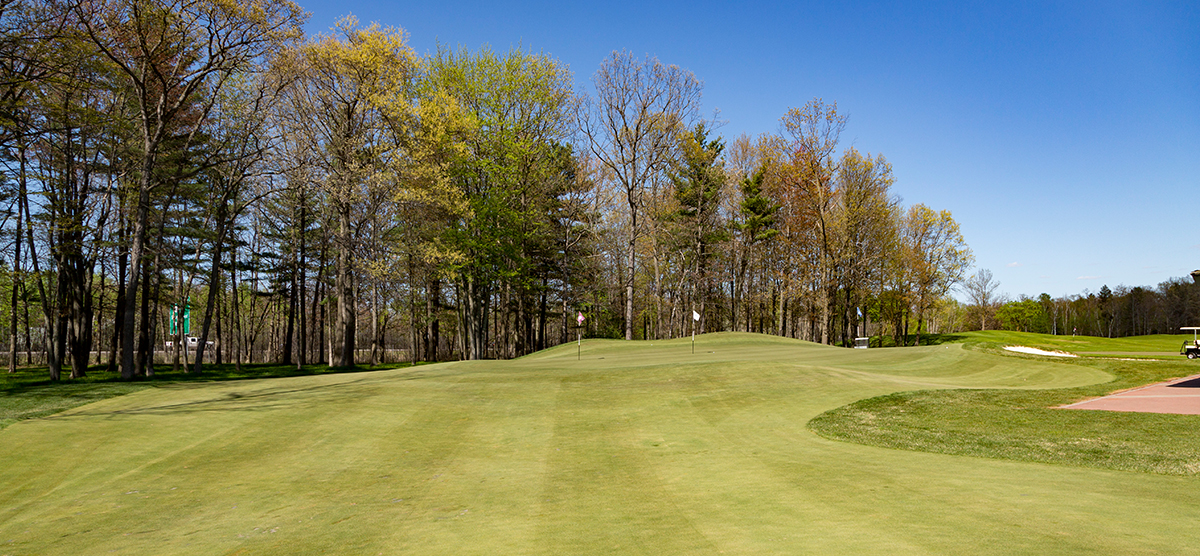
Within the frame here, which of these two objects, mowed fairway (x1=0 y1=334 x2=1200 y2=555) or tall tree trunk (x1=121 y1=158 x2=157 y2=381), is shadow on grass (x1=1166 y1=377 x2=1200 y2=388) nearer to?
mowed fairway (x1=0 y1=334 x2=1200 y2=555)

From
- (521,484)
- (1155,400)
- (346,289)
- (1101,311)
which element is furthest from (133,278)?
(1101,311)

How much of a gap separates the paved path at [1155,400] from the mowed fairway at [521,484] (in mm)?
5232

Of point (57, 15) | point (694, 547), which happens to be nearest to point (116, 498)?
point (694, 547)

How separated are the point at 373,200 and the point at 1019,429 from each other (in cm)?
2722

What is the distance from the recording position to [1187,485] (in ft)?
20.1

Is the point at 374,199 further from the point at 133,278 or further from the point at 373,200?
the point at 133,278

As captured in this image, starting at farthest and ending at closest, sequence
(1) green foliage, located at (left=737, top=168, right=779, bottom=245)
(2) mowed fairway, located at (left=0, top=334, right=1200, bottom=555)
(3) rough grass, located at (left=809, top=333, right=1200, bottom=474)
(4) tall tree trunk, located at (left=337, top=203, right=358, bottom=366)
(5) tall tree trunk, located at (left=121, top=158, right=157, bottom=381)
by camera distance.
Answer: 1. (1) green foliage, located at (left=737, top=168, right=779, bottom=245)
2. (4) tall tree trunk, located at (left=337, top=203, right=358, bottom=366)
3. (5) tall tree trunk, located at (left=121, top=158, right=157, bottom=381)
4. (3) rough grass, located at (left=809, top=333, right=1200, bottom=474)
5. (2) mowed fairway, located at (left=0, top=334, right=1200, bottom=555)

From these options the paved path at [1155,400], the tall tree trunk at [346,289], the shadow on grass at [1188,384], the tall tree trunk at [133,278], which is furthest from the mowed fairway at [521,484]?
the tall tree trunk at [346,289]

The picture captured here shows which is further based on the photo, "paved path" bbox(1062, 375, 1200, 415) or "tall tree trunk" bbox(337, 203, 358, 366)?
"tall tree trunk" bbox(337, 203, 358, 366)

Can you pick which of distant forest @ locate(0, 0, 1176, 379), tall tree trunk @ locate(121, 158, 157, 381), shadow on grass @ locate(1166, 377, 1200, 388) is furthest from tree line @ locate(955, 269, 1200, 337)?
tall tree trunk @ locate(121, 158, 157, 381)

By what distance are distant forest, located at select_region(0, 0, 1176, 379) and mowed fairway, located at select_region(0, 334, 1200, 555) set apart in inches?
409

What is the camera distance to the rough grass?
25.2ft

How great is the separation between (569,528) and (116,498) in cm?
530

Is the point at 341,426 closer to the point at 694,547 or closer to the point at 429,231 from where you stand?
the point at 694,547
